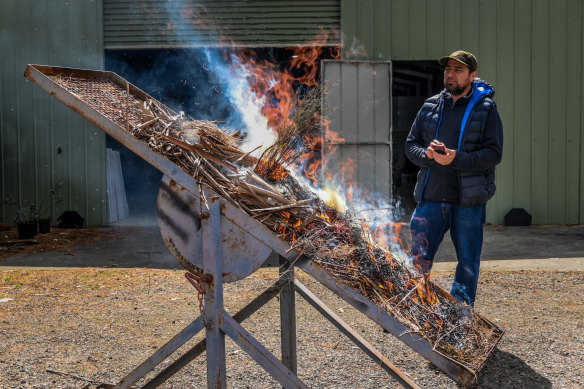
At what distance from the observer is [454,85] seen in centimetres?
424

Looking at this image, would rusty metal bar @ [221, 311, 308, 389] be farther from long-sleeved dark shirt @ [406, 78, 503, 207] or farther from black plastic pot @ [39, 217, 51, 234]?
black plastic pot @ [39, 217, 51, 234]

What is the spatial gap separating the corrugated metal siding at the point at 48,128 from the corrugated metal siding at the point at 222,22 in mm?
651

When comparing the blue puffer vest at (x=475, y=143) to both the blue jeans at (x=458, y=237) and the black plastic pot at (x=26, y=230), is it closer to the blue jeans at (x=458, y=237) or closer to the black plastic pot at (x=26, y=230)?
the blue jeans at (x=458, y=237)

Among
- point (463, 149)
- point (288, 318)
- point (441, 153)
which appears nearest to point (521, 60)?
point (463, 149)

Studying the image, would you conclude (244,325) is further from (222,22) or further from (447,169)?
(222,22)

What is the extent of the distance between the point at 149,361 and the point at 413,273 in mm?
1485

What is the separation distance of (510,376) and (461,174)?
141 cm

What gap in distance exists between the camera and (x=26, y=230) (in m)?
9.03

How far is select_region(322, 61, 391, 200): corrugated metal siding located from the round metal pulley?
7.31 metres

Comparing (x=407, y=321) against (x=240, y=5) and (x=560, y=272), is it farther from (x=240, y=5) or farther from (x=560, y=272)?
(x=240, y=5)

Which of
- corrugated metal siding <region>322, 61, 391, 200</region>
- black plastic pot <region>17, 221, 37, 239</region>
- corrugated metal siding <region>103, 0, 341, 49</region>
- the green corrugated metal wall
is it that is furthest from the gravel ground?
corrugated metal siding <region>103, 0, 341, 49</region>

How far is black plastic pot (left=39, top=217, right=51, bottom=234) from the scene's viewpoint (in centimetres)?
958

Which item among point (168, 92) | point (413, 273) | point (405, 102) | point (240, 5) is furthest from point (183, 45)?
point (413, 273)

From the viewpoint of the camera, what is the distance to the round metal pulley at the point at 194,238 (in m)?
2.75
